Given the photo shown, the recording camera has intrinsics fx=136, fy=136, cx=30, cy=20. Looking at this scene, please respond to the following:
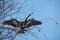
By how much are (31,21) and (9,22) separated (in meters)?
0.27

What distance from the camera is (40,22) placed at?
172 cm

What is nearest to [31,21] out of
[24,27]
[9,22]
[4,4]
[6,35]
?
[24,27]

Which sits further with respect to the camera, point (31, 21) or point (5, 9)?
point (5, 9)

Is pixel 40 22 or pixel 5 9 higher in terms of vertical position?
pixel 5 9

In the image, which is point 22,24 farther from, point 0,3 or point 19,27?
point 0,3

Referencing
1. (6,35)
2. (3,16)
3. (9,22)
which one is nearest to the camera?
(9,22)

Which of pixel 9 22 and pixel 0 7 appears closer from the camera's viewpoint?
pixel 9 22

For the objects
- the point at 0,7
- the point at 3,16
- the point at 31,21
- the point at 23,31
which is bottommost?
the point at 23,31

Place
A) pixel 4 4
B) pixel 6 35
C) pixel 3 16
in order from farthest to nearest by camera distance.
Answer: pixel 4 4 → pixel 3 16 → pixel 6 35

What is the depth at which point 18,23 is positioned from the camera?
1.70 meters

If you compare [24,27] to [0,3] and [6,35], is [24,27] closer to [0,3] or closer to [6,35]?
[6,35]

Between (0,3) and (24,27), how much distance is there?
4.34 ft

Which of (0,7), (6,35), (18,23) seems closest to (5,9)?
(0,7)

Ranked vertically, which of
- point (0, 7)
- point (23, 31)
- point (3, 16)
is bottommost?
point (23, 31)
